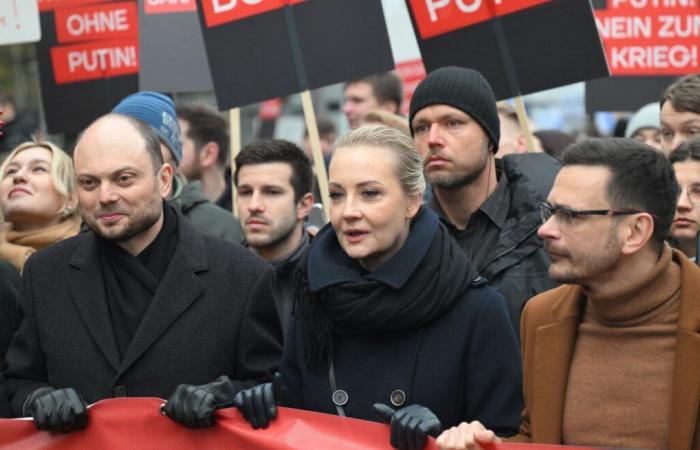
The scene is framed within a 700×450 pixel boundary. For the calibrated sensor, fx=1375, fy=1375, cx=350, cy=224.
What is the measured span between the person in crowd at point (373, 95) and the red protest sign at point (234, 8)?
2628 mm

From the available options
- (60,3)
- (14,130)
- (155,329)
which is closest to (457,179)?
(155,329)

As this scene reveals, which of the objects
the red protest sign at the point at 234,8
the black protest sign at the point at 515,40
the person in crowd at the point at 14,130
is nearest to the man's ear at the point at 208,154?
the red protest sign at the point at 234,8

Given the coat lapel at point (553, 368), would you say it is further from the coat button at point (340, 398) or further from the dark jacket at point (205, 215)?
the dark jacket at point (205, 215)

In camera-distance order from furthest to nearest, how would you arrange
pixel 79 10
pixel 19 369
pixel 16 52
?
pixel 16 52 < pixel 79 10 < pixel 19 369

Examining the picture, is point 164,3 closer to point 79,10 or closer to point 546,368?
point 79,10

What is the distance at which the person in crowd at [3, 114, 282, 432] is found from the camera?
16.3ft

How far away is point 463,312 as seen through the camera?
459cm

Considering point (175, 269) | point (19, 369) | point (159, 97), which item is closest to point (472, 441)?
point (175, 269)

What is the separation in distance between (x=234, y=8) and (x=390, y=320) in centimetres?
314

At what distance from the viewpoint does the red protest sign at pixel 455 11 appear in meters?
7.00

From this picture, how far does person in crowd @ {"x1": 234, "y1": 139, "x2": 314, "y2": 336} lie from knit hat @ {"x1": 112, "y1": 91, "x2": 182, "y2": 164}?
0.36 metres

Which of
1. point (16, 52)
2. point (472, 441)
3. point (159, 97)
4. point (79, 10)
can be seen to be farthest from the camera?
point (16, 52)

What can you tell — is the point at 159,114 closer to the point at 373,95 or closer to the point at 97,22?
the point at 97,22

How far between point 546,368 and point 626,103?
5037 millimetres
